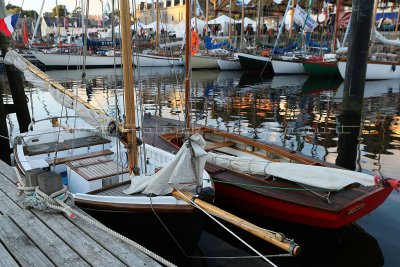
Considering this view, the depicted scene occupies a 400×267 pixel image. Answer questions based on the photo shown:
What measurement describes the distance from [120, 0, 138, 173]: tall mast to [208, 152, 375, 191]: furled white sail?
277 centimetres

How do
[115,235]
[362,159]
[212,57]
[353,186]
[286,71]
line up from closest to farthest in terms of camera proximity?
1. [115,235]
2. [353,186]
3. [362,159]
4. [286,71]
5. [212,57]

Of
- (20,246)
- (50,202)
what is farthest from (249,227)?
(50,202)

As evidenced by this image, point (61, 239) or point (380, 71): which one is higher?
point (380, 71)

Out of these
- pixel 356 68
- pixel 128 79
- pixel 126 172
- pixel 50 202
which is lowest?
pixel 50 202

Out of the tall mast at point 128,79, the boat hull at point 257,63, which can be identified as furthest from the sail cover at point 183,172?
the boat hull at point 257,63

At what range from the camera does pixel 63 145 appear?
9906 mm

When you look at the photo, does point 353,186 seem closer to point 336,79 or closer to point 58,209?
point 58,209

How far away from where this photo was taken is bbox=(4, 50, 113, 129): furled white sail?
898 cm

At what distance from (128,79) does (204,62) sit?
3796 cm

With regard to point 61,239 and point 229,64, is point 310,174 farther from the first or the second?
point 229,64

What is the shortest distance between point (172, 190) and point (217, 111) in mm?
14821

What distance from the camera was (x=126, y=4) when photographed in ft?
20.6

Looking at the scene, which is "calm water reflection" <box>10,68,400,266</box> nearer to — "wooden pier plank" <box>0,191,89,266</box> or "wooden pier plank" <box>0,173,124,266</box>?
"wooden pier plank" <box>0,173,124,266</box>

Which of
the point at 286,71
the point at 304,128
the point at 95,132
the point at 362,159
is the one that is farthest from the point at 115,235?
the point at 286,71
